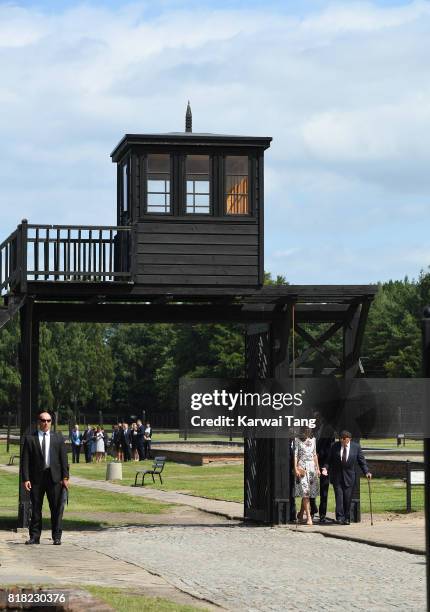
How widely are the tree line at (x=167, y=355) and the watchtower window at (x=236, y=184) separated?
2885 inches

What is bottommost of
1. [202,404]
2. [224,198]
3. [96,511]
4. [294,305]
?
[96,511]

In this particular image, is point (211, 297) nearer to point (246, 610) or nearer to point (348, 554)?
point (348, 554)

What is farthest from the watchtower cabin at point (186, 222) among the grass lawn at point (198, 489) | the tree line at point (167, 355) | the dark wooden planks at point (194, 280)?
the tree line at point (167, 355)

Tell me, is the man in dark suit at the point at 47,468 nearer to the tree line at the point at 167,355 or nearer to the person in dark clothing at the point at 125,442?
the person in dark clothing at the point at 125,442

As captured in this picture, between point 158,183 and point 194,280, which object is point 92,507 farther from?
point 158,183

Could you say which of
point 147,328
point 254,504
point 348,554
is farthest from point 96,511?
point 147,328

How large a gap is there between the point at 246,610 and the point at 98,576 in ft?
10.9

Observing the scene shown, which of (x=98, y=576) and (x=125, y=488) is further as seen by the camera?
(x=125, y=488)

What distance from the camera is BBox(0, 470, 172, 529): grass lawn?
26406 millimetres

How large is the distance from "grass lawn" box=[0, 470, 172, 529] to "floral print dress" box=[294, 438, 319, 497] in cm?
381

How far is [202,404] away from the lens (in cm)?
2317

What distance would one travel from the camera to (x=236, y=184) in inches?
992

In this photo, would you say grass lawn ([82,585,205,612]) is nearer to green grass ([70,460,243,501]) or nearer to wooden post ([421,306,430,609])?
wooden post ([421,306,430,609])

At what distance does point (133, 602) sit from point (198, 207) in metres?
12.5
